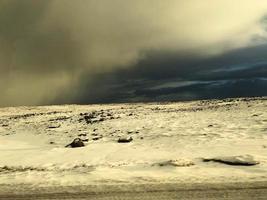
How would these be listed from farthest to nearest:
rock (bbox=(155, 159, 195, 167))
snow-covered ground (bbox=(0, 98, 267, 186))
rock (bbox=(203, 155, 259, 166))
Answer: rock (bbox=(155, 159, 195, 167)) < rock (bbox=(203, 155, 259, 166)) < snow-covered ground (bbox=(0, 98, 267, 186))

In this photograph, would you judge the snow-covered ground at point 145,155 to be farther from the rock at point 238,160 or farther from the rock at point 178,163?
the rock at point 238,160

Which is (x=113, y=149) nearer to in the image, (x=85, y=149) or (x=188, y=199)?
(x=85, y=149)

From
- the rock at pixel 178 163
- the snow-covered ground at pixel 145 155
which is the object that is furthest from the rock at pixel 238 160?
the rock at pixel 178 163

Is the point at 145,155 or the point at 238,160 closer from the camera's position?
the point at 238,160

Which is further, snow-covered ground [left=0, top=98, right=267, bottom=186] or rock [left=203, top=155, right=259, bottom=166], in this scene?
rock [left=203, top=155, right=259, bottom=166]

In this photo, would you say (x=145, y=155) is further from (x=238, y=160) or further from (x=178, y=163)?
(x=238, y=160)

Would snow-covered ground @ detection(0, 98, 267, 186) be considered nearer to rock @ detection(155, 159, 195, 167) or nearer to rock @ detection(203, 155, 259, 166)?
rock @ detection(155, 159, 195, 167)

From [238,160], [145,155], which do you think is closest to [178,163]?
[238,160]

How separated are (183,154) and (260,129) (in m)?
8.51

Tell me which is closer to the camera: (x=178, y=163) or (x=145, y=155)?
(x=178, y=163)

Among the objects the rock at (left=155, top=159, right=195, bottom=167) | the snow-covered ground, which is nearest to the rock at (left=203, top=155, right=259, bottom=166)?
the snow-covered ground

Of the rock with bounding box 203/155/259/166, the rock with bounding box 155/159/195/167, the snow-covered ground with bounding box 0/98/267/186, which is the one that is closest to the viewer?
the snow-covered ground with bounding box 0/98/267/186

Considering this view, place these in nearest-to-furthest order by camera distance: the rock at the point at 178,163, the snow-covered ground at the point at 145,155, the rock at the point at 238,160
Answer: the snow-covered ground at the point at 145,155 → the rock at the point at 238,160 → the rock at the point at 178,163

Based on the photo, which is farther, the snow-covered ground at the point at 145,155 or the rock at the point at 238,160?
the rock at the point at 238,160
